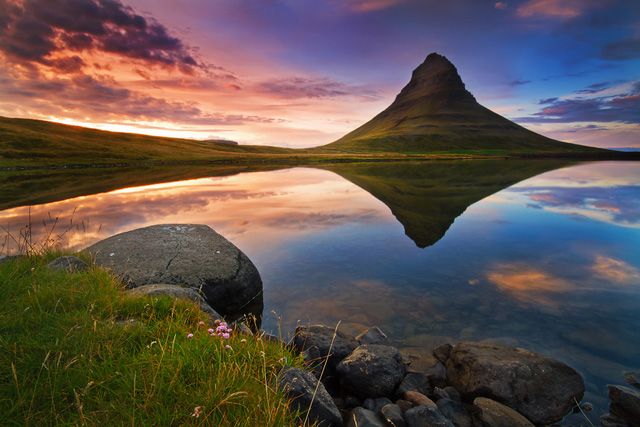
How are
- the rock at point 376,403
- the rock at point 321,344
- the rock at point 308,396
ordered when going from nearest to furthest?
the rock at point 308,396 → the rock at point 376,403 → the rock at point 321,344

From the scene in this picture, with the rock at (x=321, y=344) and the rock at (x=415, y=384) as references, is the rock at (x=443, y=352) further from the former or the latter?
the rock at (x=321, y=344)

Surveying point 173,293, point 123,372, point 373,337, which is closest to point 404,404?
point 373,337

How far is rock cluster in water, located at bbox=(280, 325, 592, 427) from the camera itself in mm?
5992

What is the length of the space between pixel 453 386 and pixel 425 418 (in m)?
2.14

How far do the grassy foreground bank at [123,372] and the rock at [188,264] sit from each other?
3931mm

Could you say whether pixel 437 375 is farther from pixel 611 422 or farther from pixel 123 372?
pixel 123 372

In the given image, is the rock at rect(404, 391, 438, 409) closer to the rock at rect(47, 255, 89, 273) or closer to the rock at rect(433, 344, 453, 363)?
the rock at rect(433, 344, 453, 363)

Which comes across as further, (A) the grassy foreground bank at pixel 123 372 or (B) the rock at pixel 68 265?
(B) the rock at pixel 68 265

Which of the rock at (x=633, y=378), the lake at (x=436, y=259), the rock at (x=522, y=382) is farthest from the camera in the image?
the lake at (x=436, y=259)

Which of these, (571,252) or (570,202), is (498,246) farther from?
(570,202)

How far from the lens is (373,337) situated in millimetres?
8414

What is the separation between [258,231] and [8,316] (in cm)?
1503

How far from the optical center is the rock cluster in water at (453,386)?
599 centimetres

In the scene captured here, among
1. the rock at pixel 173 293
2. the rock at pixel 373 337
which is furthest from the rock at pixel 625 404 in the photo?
the rock at pixel 173 293
